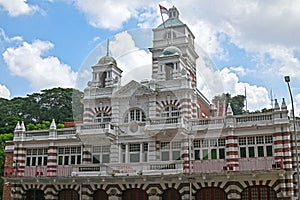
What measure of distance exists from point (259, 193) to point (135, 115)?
40.7 ft

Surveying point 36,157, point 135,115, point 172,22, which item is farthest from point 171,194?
point 172,22

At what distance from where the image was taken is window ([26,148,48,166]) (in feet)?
125

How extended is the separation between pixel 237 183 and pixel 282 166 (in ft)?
11.9

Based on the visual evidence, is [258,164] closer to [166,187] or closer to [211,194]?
[211,194]

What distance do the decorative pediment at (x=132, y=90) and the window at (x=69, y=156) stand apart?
618cm

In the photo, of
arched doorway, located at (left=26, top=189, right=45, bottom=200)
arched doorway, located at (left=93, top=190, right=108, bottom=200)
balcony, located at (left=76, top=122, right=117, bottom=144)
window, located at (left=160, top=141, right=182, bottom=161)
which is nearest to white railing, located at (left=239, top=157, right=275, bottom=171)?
window, located at (left=160, top=141, right=182, bottom=161)

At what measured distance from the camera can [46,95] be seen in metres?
71.8

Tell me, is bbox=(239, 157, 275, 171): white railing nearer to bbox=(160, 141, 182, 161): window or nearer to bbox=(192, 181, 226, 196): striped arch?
bbox=(192, 181, 226, 196): striped arch

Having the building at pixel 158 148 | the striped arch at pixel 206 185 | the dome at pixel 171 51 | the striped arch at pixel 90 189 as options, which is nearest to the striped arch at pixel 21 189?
the building at pixel 158 148

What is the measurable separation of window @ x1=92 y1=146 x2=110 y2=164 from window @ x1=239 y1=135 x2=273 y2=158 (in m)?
11.6

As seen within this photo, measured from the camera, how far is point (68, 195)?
120 ft

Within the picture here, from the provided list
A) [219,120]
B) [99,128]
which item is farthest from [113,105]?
[219,120]

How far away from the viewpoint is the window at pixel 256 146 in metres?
31.4

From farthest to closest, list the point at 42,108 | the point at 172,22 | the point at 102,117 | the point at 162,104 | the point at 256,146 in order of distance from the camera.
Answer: the point at 42,108 < the point at 172,22 < the point at 102,117 < the point at 162,104 < the point at 256,146
